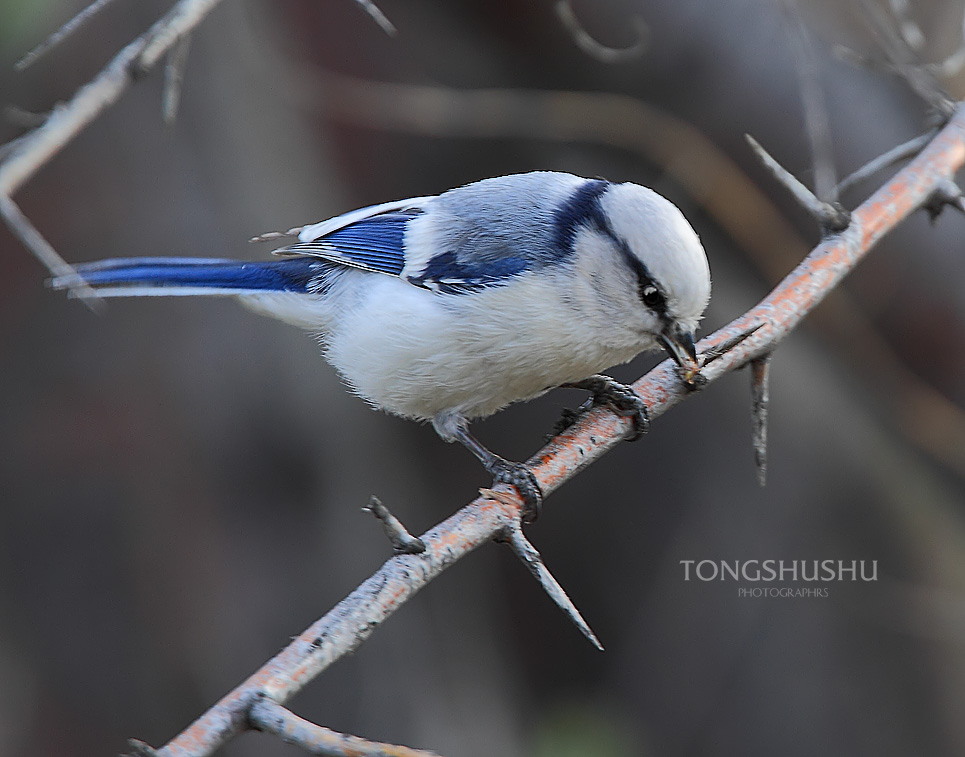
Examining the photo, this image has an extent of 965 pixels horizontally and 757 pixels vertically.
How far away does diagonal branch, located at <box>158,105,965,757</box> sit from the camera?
4.17 ft

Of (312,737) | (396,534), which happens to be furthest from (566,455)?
(312,737)

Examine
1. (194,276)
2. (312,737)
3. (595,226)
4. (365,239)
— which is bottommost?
(312,737)

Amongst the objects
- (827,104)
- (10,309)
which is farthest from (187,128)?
(827,104)

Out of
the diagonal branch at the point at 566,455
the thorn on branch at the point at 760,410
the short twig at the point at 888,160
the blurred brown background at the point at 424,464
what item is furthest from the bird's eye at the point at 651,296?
the blurred brown background at the point at 424,464

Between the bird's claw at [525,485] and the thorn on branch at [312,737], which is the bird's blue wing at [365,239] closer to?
the bird's claw at [525,485]

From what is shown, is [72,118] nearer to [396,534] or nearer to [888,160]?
[396,534]

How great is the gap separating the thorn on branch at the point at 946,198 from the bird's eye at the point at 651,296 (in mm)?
610

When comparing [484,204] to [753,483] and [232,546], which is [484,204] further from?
[232,546]

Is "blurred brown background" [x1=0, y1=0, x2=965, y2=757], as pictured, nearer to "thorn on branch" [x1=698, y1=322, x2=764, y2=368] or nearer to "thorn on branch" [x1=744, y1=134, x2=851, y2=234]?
"thorn on branch" [x1=744, y1=134, x2=851, y2=234]

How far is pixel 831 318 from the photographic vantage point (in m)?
3.32

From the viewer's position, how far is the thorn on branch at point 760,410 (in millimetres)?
1801

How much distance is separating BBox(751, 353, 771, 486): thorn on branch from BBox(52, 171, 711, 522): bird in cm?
16

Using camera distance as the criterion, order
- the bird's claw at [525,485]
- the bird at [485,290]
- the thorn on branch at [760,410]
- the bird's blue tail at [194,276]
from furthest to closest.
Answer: the bird's blue tail at [194,276]
the bird at [485,290]
the bird's claw at [525,485]
the thorn on branch at [760,410]

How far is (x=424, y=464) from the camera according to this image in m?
4.21
